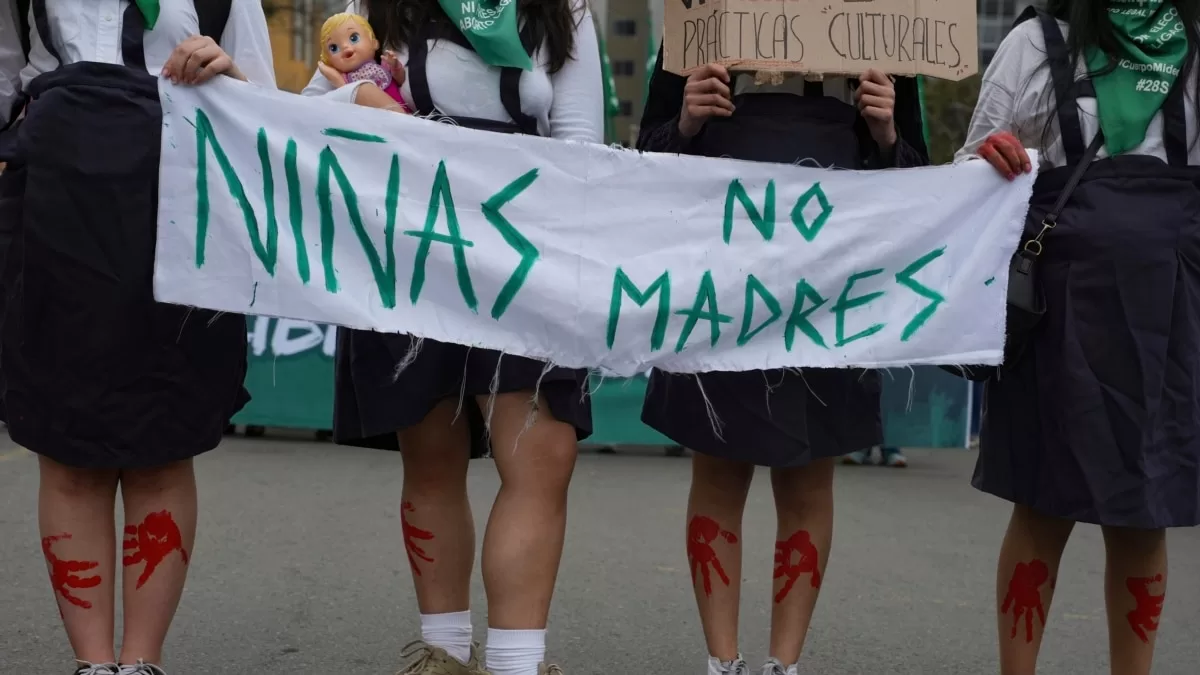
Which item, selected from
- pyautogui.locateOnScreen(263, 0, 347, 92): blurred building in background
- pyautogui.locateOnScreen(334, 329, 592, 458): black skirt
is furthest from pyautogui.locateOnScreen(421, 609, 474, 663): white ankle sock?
pyautogui.locateOnScreen(263, 0, 347, 92): blurred building in background

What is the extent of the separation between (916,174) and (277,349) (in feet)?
19.3

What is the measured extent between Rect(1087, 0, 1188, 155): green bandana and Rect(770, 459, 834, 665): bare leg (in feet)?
3.29

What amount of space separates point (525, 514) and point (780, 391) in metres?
0.68

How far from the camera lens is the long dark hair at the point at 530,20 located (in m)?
3.22

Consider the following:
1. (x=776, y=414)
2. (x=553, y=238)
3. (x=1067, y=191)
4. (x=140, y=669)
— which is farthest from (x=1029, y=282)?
(x=140, y=669)

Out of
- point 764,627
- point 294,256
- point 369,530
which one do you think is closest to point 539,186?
point 294,256

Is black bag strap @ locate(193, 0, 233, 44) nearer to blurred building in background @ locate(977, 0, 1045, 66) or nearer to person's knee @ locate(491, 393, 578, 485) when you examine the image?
person's knee @ locate(491, 393, 578, 485)

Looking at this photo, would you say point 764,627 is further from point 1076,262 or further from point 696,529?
point 1076,262

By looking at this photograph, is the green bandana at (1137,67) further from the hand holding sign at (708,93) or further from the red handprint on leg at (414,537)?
the red handprint on leg at (414,537)

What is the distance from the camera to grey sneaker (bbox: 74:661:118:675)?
10.2 ft

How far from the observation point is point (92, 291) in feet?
9.87

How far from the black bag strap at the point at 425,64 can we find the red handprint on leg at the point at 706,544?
1.08 meters

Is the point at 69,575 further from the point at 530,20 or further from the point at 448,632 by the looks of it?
the point at 530,20

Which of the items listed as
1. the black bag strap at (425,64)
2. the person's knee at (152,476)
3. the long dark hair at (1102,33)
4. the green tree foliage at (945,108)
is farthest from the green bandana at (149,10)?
the green tree foliage at (945,108)
